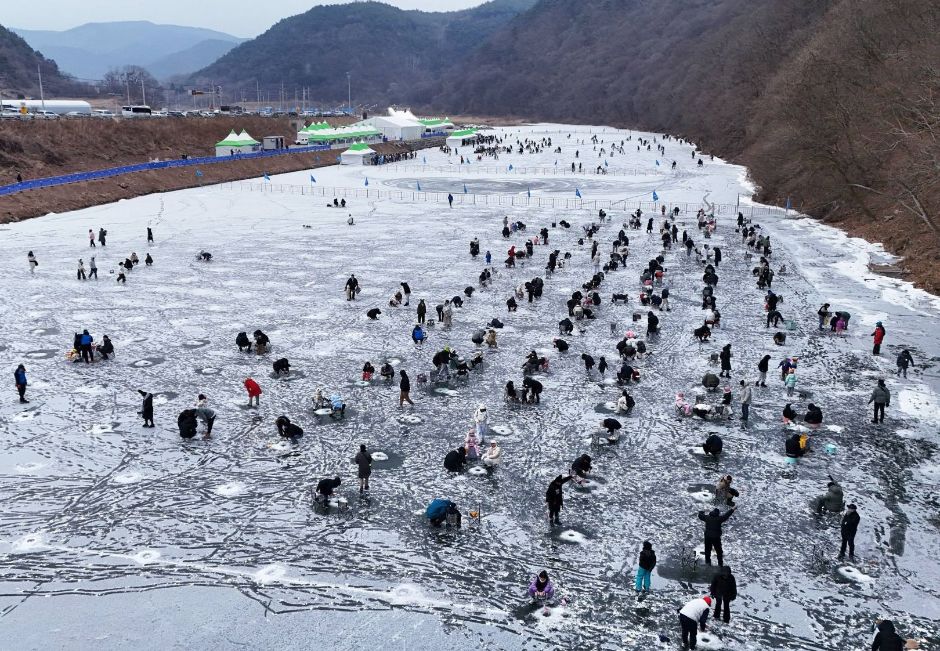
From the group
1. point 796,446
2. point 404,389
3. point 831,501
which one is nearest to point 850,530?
point 831,501

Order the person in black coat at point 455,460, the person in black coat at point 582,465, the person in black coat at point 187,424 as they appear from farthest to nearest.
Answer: the person in black coat at point 187,424 → the person in black coat at point 455,460 → the person in black coat at point 582,465

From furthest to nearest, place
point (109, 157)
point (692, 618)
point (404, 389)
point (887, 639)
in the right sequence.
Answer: point (109, 157)
point (404, 389)
point (692, 618)
point (887, 639)

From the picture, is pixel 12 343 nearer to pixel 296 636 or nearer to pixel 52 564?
pixel 52 564

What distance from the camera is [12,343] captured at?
2092 centimetres

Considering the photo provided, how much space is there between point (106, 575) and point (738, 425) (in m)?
12.6

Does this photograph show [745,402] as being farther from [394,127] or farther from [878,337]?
[394,127]

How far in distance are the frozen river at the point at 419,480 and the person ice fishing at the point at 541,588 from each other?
1.00ft

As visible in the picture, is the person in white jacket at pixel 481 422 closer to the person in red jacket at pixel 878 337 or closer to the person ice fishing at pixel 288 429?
the person ice fishing at pixel 288 429

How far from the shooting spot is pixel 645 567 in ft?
33.6

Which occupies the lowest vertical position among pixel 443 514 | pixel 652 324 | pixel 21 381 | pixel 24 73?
pixel 443 514

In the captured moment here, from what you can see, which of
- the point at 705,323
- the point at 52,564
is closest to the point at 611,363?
the point at 705,323

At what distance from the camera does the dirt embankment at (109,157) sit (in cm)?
4874

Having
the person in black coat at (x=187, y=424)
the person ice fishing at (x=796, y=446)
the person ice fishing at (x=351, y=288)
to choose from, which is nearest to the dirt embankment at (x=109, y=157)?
the person ice fishing at (x=351, y=288)

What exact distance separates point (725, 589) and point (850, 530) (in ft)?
8.75
